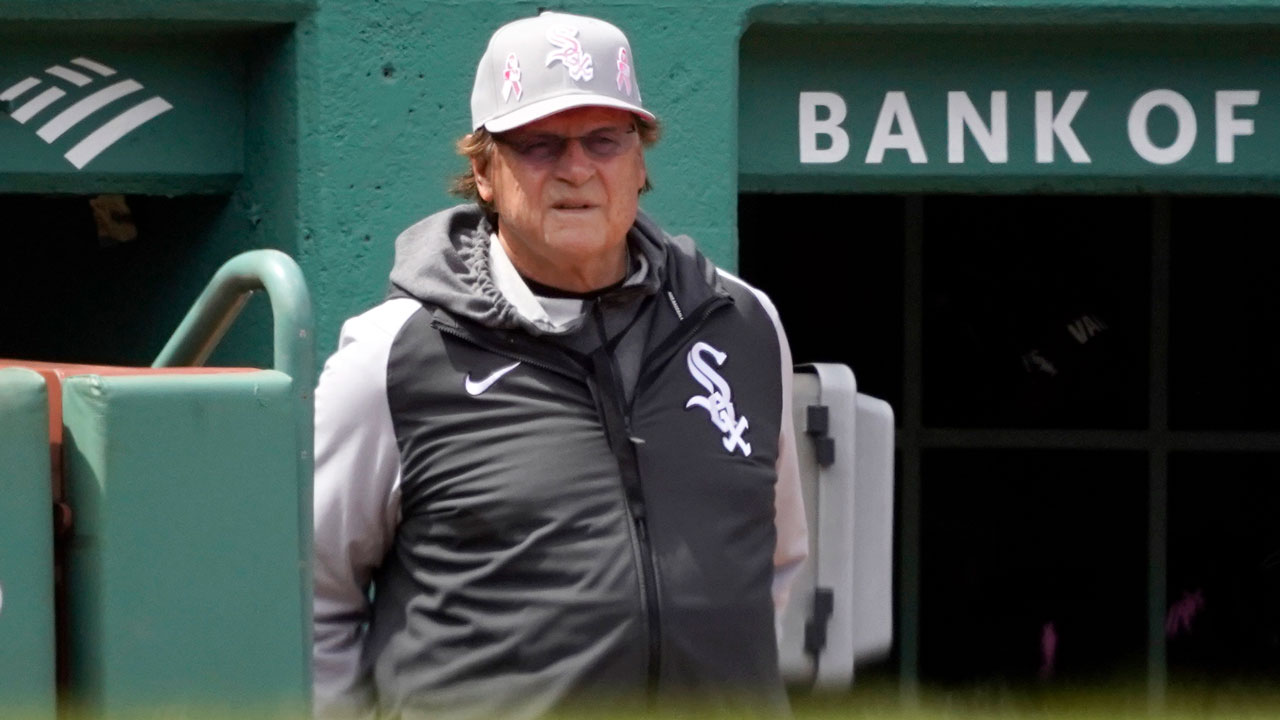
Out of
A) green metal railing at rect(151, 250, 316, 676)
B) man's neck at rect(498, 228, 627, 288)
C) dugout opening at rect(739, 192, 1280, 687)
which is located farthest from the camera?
dugout opening at rect(739, 192, 1280, 687)

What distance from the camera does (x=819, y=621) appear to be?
4.32 meters

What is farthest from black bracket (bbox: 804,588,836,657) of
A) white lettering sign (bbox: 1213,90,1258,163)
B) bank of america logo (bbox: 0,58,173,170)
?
bank of america logo (bbox: 0,58,173,170)

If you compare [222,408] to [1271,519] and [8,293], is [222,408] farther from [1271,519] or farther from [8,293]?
[1271,519]

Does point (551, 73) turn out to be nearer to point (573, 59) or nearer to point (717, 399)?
point (573, 59)

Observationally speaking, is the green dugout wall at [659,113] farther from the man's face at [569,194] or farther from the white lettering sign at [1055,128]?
the man's face at [569,194]

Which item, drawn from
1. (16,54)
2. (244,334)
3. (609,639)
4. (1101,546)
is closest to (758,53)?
(244,334)

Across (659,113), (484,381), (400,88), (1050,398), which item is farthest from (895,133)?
(1050,398)

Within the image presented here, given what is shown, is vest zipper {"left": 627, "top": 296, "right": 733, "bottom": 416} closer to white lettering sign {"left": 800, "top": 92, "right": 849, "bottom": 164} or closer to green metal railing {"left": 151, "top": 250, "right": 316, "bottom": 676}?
green metal railing {"left": 151, "top": 250, "right": 316, "bottom": 676}

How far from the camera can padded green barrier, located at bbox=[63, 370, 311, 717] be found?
211 centimetres

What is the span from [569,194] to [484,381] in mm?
284

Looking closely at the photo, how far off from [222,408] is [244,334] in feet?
8.88

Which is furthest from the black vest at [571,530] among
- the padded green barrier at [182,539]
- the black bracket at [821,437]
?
the black bracket at [821,437]

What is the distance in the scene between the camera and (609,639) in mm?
2811

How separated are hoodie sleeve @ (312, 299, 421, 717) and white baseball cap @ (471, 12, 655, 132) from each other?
0.31 m
